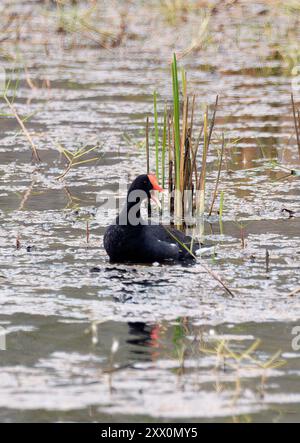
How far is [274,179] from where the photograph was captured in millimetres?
10102

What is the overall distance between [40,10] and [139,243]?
37.8ft

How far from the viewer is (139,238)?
7.30 metres

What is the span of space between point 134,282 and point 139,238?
58 centimetres

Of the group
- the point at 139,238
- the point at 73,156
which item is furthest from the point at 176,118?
the point at 73,156

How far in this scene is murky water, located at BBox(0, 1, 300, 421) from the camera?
193 inches

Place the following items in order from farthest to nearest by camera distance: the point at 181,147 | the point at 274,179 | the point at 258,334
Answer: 1. the point at 274,179
2. the point at 181,147
3. the point at 258,334

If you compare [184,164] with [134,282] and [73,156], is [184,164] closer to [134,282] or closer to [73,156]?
[73,156]

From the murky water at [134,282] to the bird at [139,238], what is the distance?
10 cm

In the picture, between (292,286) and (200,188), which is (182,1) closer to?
(200,188)

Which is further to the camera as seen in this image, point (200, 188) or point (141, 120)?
point (141, 120)

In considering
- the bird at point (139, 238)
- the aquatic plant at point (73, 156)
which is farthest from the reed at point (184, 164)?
the aquatic plant at point (73, 156)

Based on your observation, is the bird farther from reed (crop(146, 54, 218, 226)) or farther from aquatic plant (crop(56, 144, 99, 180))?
aquatic plant (crop(56, 144, 99, 180))

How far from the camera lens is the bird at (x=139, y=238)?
23.7 feet
